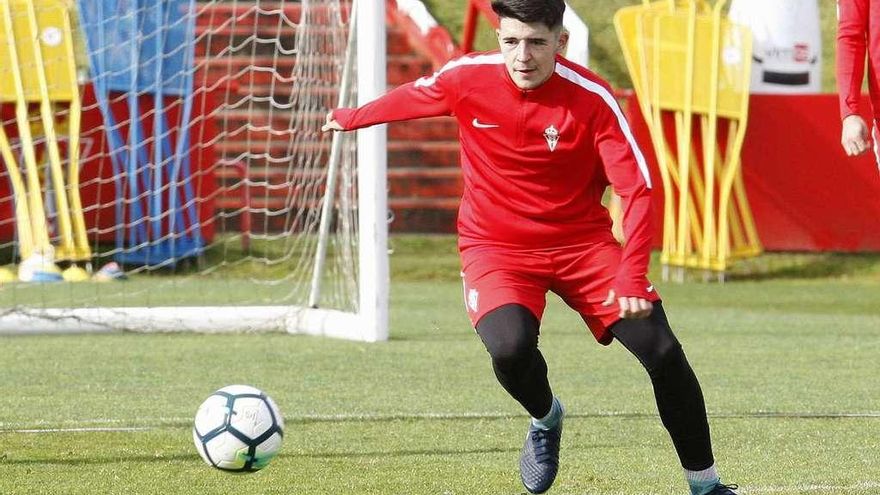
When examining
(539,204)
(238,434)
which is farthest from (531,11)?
(238,434)

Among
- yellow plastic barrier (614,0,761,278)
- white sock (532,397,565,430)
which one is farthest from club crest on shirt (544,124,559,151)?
yellow plastic barrier (614,0,761,278)

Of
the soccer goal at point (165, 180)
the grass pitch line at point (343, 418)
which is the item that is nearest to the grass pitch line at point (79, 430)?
the grass pitch line at point (343, 418)

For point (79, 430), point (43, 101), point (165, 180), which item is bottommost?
point (165, 180)

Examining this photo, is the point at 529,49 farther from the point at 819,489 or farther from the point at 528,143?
the point at 819,489

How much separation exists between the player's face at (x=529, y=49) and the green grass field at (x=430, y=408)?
4.38 feet

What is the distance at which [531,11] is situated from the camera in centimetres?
478

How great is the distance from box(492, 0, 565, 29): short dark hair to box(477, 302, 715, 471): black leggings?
87 centimetres

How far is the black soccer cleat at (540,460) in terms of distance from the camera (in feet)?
16.8

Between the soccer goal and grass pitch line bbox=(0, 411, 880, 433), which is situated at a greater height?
grass pitch line bbox=(0, 411, 880, 433)

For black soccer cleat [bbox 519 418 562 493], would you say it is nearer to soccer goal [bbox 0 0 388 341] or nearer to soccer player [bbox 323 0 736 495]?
soccer player [bbox 323 0 736 495]

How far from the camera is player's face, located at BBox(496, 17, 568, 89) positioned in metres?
4.81

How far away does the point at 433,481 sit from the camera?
5.34 m

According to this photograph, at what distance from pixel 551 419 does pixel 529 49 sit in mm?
1263

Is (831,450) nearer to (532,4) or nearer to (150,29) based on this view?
(532,4)
